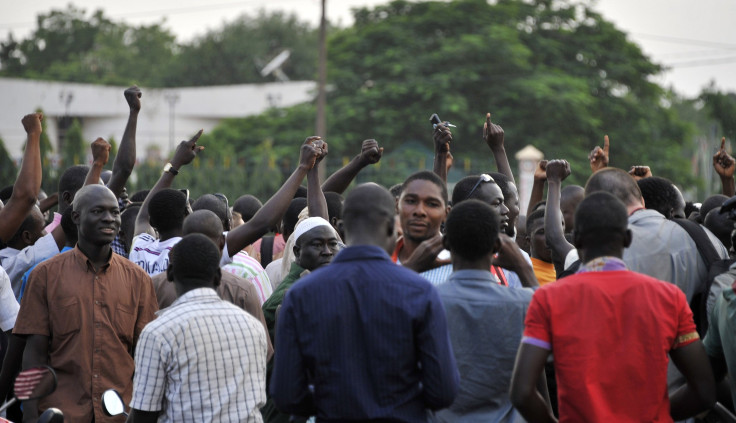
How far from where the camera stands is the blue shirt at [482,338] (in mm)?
4082

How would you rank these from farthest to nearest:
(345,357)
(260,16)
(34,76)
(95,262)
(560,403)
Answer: (260,16)
(34,76)
(95,262)
(560,403)
(345,357)

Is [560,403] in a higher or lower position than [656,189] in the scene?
lower

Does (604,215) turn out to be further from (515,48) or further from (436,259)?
(515,48)

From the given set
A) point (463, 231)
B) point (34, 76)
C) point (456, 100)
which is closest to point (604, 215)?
point (463, 231)

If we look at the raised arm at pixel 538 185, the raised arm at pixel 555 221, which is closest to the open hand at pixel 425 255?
the raised arm at pixel 555 221

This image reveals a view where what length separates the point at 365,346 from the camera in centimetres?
366

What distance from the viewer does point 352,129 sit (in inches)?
1276

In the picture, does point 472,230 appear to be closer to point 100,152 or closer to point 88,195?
point 88,195

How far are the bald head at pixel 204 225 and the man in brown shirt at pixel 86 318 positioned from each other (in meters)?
0.39

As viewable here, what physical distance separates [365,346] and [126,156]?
13.0ft

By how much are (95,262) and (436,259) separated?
2.08 metres

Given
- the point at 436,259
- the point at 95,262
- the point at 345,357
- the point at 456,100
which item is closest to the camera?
the point at 345,357

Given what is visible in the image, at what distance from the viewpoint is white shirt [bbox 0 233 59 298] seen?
654cm

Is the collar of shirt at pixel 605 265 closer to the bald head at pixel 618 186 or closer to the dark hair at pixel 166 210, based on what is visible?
the bald head at pixel 618 186
